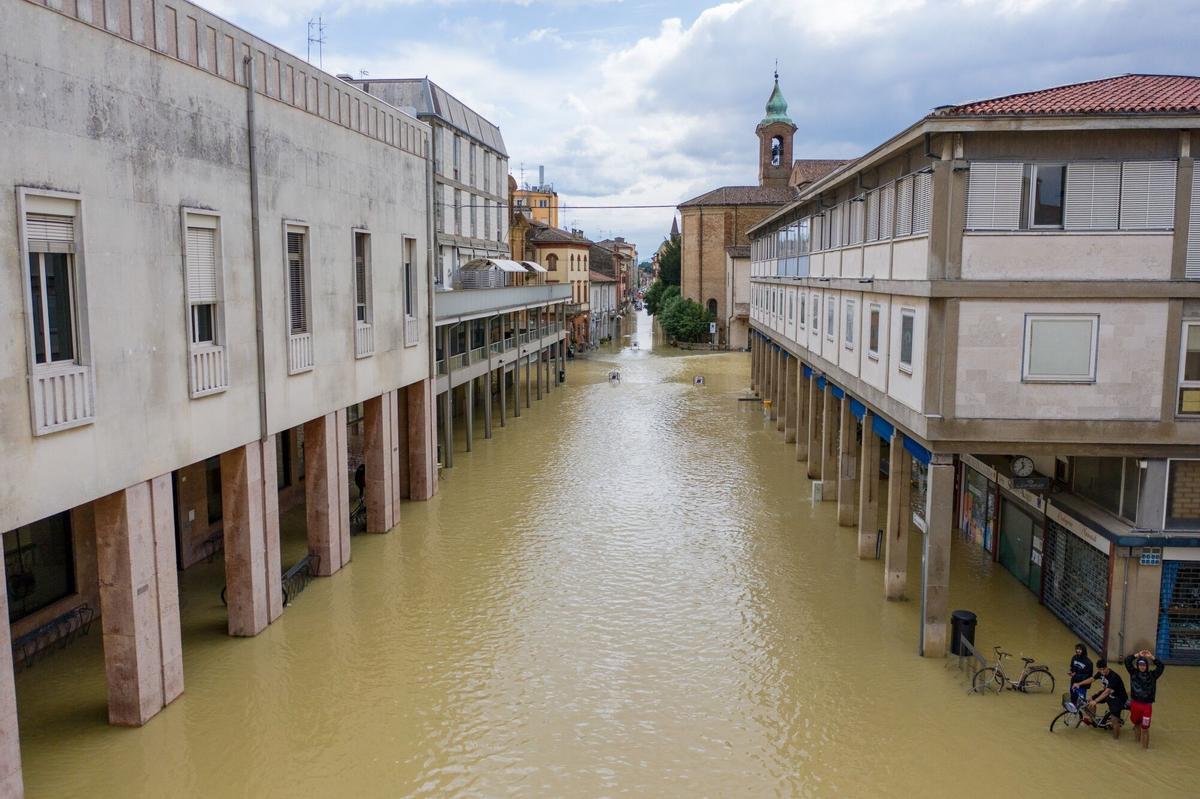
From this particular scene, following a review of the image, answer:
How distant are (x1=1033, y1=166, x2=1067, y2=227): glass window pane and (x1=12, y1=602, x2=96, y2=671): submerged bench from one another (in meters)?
15.1

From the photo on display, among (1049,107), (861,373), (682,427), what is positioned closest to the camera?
(1049,107)

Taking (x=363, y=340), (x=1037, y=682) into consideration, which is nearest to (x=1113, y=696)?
(x=1037, y=682)

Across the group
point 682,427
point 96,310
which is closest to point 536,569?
point 96,310

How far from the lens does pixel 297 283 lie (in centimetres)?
1570

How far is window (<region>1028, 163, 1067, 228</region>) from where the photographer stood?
1227 centimetres

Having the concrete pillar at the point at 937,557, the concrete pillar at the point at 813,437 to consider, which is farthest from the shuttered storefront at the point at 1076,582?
the concrete pillar at the point at 813,437

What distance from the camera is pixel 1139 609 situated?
1233 centimetres

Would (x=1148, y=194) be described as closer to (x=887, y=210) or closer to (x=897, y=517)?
(x=887, y=210)

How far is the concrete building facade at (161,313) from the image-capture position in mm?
9305

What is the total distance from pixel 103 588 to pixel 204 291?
4206 millimetres

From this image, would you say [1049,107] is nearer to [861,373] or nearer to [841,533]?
[861,373]

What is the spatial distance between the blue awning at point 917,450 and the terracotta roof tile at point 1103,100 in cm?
489

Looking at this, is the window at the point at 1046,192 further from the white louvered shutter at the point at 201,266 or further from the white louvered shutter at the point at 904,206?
the white louvered shutter at the point at 201,266

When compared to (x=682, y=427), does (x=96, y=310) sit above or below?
above
